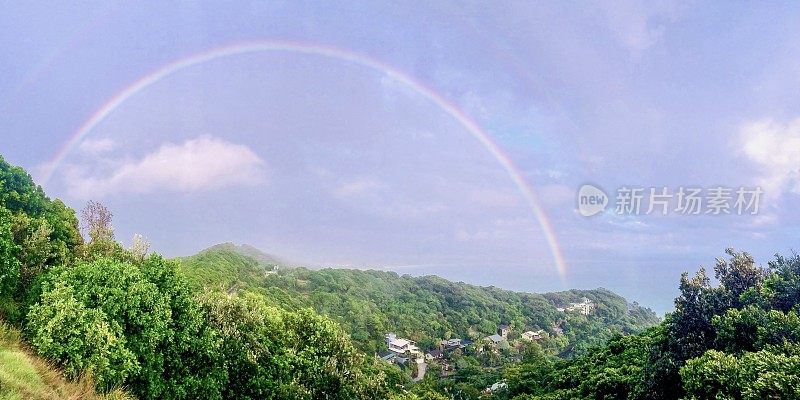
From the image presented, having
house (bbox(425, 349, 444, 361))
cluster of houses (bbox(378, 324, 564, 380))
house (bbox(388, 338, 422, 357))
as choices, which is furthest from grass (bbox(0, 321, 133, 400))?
house (bbox(425, 349, 444, 361))

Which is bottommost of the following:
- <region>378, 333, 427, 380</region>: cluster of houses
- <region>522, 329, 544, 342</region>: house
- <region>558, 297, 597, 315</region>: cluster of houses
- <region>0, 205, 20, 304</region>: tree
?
<region>378, 333, 427, 380</region>: cluster of houses

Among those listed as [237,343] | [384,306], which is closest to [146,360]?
[237,343]

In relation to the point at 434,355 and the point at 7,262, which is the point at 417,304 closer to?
the point at 434,355

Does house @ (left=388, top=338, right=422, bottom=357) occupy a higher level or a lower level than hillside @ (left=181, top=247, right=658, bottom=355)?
lower

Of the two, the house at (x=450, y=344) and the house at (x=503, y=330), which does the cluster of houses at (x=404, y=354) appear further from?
the house at (x=503, y=330)

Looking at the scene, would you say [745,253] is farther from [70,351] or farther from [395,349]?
[395,349]

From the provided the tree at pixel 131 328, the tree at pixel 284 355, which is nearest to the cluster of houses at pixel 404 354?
the tree at pixel 284 355

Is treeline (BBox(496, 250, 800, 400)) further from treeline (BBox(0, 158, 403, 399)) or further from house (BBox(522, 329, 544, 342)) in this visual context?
house (BBox(522, 329, 544, 342))
